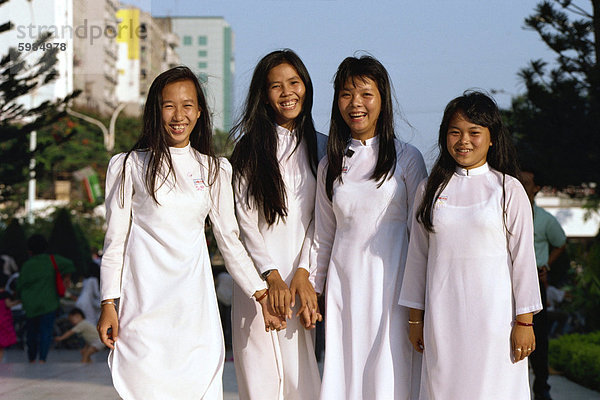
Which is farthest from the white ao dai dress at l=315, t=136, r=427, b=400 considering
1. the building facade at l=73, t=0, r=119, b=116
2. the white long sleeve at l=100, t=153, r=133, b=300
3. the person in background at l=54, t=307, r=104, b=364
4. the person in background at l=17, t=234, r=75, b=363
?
the building facade at l=73, t=0, r=119, b=116

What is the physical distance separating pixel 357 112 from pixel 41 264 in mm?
6927

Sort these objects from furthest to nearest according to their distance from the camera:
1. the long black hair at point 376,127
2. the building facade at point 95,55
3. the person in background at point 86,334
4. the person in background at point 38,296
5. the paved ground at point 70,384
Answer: the building facade at point 95,55 → the person in background at point 38,296 → the person in background at point 86,334 → the paved ground at point 70,384 → the long black hair at point 376,127

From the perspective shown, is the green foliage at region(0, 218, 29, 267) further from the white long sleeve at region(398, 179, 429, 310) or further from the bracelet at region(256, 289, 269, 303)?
the white long sleeve at region(398, 179, 429, 310)

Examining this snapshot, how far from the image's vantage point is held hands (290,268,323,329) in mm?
3734

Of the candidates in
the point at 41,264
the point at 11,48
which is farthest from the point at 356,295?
the point at 11,48

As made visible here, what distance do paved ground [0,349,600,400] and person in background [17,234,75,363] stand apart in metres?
0.94

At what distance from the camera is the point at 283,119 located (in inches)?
157

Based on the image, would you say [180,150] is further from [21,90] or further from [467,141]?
[21,90]

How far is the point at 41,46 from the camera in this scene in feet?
35.6

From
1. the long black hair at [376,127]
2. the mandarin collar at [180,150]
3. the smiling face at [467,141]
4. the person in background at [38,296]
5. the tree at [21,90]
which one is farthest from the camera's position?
the tree at [21,90]

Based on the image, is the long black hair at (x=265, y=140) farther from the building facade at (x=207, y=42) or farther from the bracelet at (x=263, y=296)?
the building facade at (x=207, y=42)

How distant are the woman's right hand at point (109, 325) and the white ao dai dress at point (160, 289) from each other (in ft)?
0.07

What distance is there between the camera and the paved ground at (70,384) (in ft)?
20.5

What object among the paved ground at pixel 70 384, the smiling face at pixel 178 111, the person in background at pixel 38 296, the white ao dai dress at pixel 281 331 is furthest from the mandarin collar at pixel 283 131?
the person in background at pixel 38 296
